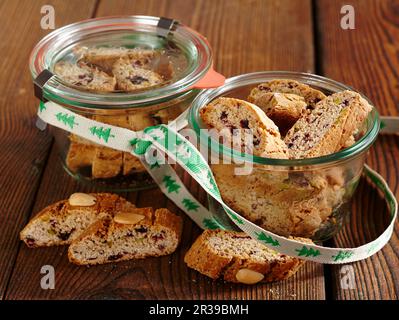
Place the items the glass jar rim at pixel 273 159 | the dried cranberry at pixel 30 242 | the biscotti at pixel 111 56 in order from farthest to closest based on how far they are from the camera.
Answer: the biscotti at pixel 111 56 → the dried cranberry at pixel 30 242 → the glass jar rim at pixel 273 159

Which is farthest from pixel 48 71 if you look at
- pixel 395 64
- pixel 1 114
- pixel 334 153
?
pixel 395 64

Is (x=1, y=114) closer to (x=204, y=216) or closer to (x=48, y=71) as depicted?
(x=48, y=71)

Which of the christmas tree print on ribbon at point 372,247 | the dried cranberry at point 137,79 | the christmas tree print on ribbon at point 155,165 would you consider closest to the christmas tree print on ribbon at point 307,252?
the christmas tree print on ribbon at point 372,247

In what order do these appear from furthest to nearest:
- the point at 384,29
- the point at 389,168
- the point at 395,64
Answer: the point at 384,29 < the point at 395,64 < the point at 389,168

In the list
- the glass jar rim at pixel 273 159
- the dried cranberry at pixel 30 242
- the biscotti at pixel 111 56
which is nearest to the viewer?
the glass jar rim at pixel 273 159

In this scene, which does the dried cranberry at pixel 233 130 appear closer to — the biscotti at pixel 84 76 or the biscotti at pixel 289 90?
the biscotti at pixel 289 90

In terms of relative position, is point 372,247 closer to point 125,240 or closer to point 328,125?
point 328,125
